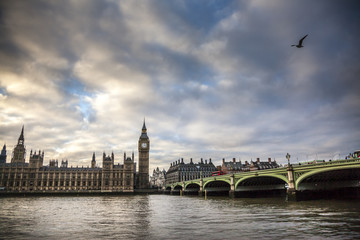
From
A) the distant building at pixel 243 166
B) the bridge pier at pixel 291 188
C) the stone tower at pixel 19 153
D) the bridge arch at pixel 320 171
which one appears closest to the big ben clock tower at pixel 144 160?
the distant building at pixel 243 166

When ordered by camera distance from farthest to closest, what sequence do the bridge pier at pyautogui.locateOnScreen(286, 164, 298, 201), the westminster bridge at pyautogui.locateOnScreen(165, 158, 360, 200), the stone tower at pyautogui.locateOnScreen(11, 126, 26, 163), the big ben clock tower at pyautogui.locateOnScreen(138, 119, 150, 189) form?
the big ben clock tower at pyautogui.locateOnScreen(138, 119, 150, 189), the stone tower at pyautogui.locateOnScreen(11, 126, 26, 163), the bridge pier at pyautogui.locateOnScreen(286, 164, 298, 201), the westminster bridge at pyautogui.locateOnScreen(165, 158, 360, 200)

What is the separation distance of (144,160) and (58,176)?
55.8 metres

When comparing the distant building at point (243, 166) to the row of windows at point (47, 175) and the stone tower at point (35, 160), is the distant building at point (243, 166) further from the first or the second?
the stone tower at point (35, 160)

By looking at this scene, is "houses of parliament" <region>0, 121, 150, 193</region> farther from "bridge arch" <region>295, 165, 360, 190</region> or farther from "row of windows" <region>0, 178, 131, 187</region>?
"bridge arch" <region>295, 165, 360, 190</region>

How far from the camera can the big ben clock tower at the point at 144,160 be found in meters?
169

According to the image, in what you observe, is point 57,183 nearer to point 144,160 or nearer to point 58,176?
point 58,176

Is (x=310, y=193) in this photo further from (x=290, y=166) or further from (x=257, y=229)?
(x=257, y=229)

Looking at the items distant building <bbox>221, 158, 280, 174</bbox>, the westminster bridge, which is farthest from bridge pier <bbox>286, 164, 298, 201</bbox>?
distant building <bbox>221, 158, 280, 174</bbox>

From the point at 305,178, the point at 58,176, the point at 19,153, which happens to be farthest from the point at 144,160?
the point at 305,178

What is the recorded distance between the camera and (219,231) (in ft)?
61.8

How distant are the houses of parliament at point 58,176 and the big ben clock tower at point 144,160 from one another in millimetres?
18227

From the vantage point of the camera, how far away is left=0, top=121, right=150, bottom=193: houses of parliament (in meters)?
140

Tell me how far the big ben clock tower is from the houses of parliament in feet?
59.8

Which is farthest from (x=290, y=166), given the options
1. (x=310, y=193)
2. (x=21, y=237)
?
(x=21, y=237)
